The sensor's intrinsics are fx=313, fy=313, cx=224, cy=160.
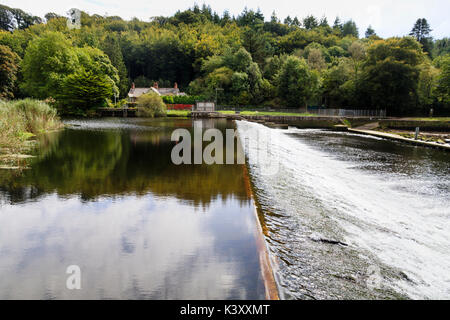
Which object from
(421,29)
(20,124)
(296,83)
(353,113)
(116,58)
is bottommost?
(20,124)

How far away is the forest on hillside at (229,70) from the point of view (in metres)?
36.4

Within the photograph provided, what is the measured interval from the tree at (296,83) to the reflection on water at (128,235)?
142 feet

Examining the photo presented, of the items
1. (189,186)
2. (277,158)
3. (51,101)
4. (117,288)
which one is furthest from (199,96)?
(117,288)

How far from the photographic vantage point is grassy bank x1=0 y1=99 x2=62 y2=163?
31.8 feet

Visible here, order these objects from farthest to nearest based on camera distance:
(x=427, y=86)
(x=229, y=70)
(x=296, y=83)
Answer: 1. (x=229, y=70)
2. (x=296, y=83)
3. (x=427, y=86)

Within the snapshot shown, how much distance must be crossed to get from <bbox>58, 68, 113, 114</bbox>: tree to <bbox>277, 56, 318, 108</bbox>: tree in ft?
85.8

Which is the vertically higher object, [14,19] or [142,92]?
[14,19]

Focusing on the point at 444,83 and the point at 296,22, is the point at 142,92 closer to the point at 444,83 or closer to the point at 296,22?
the point at 444,83

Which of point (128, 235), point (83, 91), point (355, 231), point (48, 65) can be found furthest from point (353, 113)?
point (128, 235)

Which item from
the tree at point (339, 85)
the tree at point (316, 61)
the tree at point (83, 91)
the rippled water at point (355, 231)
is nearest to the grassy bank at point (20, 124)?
the rippled water at point (355, 231)

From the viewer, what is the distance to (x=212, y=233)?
13.6 feet

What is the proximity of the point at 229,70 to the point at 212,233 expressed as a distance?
53.9 meters

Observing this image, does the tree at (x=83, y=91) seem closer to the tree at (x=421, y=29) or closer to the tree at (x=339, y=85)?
the tree at (x=339, y=85)

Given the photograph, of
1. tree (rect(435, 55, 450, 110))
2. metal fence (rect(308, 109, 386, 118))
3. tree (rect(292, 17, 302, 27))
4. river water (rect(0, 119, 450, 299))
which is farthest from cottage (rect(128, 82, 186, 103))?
tree (rect(292, 17, 302, 27))
